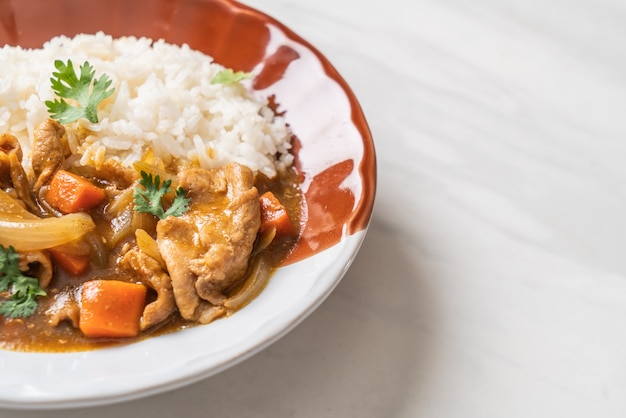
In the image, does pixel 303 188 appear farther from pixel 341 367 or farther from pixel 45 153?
pixel 45 153

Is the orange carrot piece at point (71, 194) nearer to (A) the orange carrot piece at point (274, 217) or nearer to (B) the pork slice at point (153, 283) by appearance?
(B) the pork slice at point (153, 283)

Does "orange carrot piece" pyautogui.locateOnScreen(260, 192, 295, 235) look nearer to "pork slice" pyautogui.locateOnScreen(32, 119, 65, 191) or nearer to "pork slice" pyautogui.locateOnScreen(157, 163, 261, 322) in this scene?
"pork slice" pyautogui.locateOnScreen(157, 163, 261, 322)

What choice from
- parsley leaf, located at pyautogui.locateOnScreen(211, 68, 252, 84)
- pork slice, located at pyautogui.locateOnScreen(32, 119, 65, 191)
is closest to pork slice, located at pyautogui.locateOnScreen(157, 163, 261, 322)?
pork slice, located at pyautogui.locateOnScreen(32, 119, 65, 191)

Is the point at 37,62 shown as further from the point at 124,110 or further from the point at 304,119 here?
the point at 304,119

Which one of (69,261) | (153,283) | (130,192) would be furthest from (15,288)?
(130,192)

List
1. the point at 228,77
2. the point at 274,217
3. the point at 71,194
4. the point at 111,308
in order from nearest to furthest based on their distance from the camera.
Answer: the point at 111,308, the point at 71,194, the point at 274,217, the point at 228,77

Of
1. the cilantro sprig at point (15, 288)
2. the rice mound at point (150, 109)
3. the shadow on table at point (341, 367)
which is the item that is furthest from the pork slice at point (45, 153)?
the shadow on table at point (341, 367)
